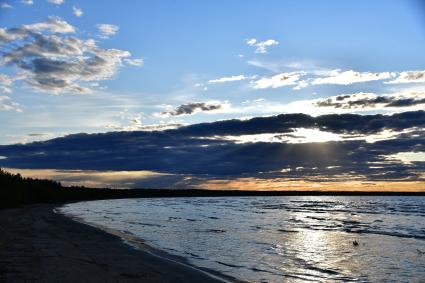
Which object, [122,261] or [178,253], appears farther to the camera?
[178,253]

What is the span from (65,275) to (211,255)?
10269 mm

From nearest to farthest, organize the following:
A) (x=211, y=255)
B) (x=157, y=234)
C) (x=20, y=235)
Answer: (x=211, y=255) < (x=20, y=235) < (x=157, y=234)

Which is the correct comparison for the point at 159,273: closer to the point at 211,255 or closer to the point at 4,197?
the point at 211,255

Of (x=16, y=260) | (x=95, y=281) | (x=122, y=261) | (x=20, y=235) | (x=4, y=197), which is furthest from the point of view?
(x=4, y=197)

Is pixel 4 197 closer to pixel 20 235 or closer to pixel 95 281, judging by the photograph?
pixel 20 235

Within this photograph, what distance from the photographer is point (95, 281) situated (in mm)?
13195

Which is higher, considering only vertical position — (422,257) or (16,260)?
(16,260)

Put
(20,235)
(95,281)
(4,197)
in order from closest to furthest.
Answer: (95,281)
(20,235)
(4,197)

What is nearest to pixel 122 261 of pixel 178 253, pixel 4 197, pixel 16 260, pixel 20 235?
pixel 16 260

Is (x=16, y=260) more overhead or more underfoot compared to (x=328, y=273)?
more overhead

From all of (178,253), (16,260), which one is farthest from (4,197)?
(16,260)

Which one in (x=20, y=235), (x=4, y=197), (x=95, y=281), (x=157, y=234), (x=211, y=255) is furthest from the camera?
(x=4, y=197)

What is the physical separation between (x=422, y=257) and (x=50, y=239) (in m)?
20.5

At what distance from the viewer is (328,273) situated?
60.6ft
